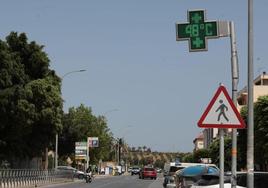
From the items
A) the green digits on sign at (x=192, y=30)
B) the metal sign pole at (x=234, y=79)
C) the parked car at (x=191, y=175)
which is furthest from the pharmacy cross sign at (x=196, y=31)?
the parked car at (x=191, y=175)

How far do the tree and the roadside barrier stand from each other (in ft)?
8.25

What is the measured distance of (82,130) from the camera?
4001 inches

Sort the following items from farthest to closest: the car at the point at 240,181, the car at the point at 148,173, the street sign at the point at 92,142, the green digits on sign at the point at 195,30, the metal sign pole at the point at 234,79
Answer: the street sign at the point at 92,142, the car at the point at 148,173, the car at the point at 240,181, the green digits on sign at the point at 195,30, the metal sign pole at the point at 234,79

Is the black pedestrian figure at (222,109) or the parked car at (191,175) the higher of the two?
the black pedestrian figure at (222,109)

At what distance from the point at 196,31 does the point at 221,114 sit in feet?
15.5

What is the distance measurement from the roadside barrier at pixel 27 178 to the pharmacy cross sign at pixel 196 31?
86.6ft

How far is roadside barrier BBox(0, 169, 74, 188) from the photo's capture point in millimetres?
41844

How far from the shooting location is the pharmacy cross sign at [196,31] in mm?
16312

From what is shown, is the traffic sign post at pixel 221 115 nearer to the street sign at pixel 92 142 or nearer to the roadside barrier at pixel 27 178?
the roadside barrier at pixel 27 178

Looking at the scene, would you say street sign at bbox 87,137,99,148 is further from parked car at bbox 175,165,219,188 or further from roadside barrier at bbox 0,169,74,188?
parked car at bbox 175,165,219,188

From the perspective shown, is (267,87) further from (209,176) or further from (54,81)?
(209,176)

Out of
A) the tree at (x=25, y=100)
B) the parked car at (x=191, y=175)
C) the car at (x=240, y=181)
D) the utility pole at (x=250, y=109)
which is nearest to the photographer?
the utility pole at (x=250, y=109)

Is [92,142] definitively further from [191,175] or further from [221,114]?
[221,114]

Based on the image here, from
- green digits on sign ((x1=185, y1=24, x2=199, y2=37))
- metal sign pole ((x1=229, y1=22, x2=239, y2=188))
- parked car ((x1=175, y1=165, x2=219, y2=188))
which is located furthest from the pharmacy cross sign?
parked car ((x1=175, y1=165, x2=219, y2=188))
